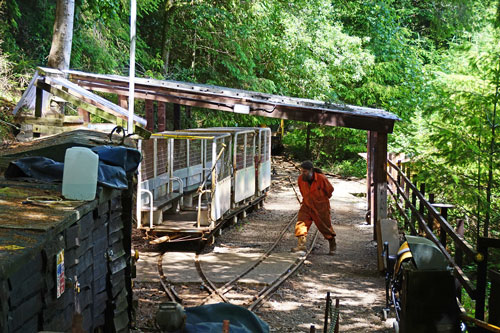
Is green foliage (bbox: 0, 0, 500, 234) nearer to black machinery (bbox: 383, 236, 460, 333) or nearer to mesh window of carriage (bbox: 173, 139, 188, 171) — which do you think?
mesh window of carriage (bbox: 173, 139, 188, 171)

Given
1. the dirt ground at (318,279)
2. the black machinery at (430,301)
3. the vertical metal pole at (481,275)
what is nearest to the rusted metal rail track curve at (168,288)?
the dirt ground at (318,279)

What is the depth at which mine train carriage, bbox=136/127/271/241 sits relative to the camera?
15328mm

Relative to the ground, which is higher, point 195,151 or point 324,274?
point 195,151

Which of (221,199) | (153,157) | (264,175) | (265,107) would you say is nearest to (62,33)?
→ (153,157)

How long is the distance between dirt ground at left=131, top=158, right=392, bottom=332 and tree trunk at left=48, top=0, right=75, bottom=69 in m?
6.04

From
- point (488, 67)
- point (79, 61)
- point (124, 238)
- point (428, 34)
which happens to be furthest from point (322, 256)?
point (428, 34)

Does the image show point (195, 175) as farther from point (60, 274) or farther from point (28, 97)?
point (60, 274)

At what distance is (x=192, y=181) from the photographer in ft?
59.4

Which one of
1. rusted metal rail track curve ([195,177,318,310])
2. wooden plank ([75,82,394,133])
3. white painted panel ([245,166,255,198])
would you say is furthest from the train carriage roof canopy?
rusted metal rail track curve ([195,177,318,310])

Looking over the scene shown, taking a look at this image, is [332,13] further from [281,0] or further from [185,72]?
[185,72]

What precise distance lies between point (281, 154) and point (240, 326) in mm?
35108

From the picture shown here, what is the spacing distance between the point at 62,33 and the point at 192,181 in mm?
4928

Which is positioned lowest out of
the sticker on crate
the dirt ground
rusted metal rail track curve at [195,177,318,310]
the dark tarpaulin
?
the dirt ground

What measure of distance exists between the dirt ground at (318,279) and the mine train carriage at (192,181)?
0.78 meters
